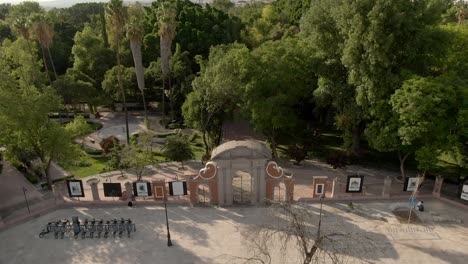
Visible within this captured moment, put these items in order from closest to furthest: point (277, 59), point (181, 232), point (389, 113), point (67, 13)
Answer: point (181, 232) < point (389, 113) < point (277, 59) < point (67, 13)

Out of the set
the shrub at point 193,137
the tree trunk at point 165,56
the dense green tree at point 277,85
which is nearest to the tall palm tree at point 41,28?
the tree trunk at point 165,56

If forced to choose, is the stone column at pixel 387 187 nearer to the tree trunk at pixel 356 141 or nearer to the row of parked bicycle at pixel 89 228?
the tree trunk at pixel 356 141

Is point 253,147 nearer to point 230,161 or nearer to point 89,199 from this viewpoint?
point 230,161

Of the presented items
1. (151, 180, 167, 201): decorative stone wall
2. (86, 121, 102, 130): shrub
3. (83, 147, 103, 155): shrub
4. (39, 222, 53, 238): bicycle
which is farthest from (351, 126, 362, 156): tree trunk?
(86, 121, 102, 130): shrub

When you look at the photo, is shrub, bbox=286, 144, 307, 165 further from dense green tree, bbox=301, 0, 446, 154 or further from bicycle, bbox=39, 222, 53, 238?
bicycle, bbox=39, 222, 53, 238

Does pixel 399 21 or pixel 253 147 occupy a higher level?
pixel 399 21

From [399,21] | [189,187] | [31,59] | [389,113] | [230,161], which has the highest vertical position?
[399,21]

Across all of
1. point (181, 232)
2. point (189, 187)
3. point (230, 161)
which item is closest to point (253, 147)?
point (230, 161)
